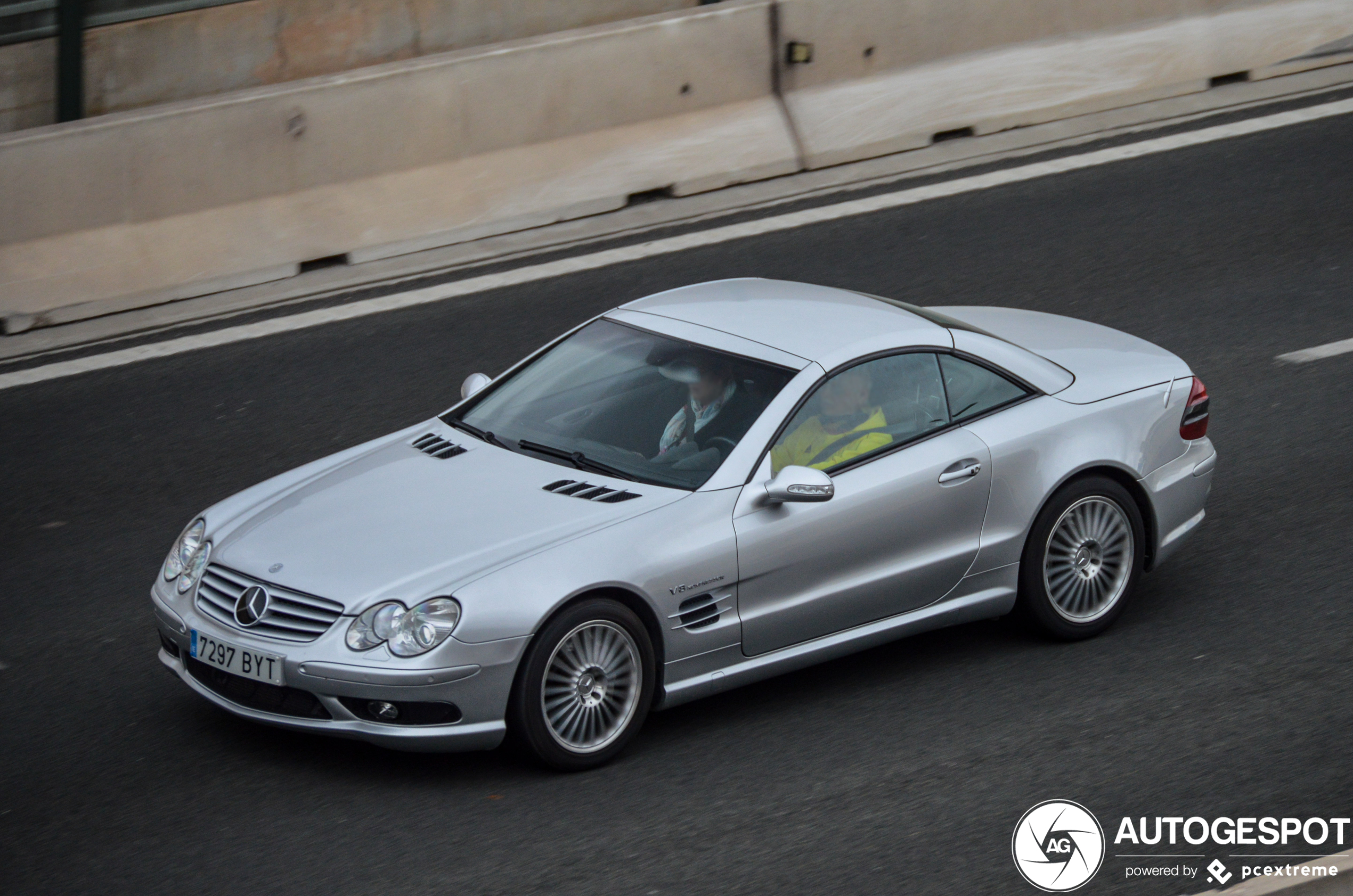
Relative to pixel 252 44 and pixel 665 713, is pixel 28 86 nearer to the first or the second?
pixel 252 44

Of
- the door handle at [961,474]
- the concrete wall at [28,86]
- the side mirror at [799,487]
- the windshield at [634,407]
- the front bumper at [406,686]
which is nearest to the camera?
the front bumper at [406,686]

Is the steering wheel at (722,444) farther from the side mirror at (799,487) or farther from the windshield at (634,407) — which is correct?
the side mirror at (799,487)

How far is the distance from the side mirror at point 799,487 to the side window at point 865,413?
180 mm

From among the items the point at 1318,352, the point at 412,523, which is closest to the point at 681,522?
the point at 412,523

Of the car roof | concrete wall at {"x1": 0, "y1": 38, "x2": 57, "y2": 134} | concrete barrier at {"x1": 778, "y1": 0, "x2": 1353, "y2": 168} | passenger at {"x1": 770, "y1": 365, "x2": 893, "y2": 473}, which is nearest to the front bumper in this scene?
passenger at {"x1": 770, "y1": 365, "x2": 893, "y2": 473}

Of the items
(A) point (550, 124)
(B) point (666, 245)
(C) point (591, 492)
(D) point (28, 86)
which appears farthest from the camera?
(A) point (550, 124)

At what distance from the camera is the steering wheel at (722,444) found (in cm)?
644

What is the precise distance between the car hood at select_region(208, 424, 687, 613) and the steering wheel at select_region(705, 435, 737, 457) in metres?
0.28

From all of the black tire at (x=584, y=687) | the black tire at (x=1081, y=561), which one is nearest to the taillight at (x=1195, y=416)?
the black tire at (x=1081, y=561)

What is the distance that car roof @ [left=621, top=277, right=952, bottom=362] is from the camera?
6855 mm

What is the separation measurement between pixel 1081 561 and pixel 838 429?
1.28 meters

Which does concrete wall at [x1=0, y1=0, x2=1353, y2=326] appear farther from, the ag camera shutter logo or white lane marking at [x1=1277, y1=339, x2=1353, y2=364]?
the ag camera shutter logo

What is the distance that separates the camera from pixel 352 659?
5645mm

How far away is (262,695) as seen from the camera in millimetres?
5820
